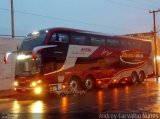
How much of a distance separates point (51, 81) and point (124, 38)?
386 inches

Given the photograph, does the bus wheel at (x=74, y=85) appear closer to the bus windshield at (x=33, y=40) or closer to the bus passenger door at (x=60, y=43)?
the bus passenger door at (x=60, y=43)

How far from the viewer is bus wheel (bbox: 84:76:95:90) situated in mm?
26616

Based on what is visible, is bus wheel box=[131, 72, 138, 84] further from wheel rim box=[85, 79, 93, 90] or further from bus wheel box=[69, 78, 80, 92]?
bus wheel box=[69, 78, 80, 92]

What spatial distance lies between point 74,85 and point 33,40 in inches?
157

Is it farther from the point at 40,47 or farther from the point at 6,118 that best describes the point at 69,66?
the point at 6,118

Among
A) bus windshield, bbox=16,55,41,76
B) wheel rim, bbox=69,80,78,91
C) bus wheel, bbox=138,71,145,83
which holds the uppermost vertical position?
bus windshield, bbox=16,55,41,76

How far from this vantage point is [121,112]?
14.4 metres

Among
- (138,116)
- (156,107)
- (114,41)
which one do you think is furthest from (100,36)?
(138,116)

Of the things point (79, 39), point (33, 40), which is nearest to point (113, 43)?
point (79, 39)

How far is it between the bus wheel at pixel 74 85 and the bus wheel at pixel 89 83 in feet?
2.43

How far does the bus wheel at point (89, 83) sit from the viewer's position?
2662 centimetres

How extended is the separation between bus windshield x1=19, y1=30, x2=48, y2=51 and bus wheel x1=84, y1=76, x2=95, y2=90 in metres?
4.81

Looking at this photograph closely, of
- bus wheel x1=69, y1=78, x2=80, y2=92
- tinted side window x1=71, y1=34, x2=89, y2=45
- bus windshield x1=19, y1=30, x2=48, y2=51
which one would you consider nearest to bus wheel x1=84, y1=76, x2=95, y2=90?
bus wheel x1=69, y1=78, x2=80, y2=92

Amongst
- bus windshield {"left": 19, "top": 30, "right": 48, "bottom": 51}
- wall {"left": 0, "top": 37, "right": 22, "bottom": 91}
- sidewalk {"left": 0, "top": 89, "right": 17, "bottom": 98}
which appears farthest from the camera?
wall {"left": 0, "top": 37, "right": 22, "bottom": 91}
